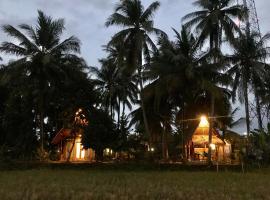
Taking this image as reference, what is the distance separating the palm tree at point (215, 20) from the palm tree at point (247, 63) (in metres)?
2.09

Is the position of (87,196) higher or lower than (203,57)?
lower

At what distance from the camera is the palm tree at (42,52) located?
33781 millimetres

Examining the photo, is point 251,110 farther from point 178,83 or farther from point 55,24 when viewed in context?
point 55,24

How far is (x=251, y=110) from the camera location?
136 ft

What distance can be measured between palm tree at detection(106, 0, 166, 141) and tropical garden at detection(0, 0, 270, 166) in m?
0.08

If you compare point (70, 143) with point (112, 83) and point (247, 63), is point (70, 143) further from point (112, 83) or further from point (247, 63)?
point (247, 63)

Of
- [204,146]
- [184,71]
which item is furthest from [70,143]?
[184,71]

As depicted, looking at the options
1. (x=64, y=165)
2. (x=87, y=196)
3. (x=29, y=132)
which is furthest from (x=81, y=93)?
(x=87, y=196)

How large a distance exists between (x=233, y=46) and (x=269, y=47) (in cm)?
370

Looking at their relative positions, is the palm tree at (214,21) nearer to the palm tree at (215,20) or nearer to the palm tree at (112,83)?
the palm tree at (215,20)

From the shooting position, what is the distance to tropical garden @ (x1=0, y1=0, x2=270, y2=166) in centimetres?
3400

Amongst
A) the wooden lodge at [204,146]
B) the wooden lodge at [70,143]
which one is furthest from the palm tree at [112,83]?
the wooden lodge at [204,146]

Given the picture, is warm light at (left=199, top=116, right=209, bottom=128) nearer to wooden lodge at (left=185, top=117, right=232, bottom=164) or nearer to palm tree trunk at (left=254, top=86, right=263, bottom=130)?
wooden lodge at (left=185, top=117, right=232, bottom=164)

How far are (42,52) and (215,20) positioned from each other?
1333cm
